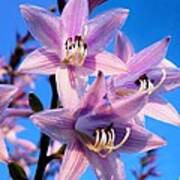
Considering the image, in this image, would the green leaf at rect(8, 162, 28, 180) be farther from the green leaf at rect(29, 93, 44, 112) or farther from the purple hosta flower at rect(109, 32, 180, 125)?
the purple hosta flower at rect(109, 32, 180, 125)

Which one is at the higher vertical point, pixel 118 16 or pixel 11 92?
pixel 118 16

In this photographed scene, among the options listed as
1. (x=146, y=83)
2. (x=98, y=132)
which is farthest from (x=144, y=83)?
(x=98, y=132)

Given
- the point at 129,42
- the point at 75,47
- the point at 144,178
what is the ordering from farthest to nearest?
the point at 144,178 → the point at 129,42 → the point at 75,47

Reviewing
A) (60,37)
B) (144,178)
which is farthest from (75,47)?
(144,178)

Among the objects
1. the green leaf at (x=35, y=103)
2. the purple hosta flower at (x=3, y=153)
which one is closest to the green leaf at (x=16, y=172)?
the purple hosta flower at (x=3, y=153)

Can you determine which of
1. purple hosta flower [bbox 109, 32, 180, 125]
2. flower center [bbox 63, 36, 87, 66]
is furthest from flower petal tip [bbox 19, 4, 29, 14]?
purple hosta flower [bbox 109, 32, 180, 125]

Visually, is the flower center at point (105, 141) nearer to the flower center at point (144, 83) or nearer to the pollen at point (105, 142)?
the pollen at point (105, 142)

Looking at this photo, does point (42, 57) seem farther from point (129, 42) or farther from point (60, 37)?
point (129, 42)

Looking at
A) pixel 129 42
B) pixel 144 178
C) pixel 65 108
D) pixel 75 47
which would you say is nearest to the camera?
pixel 65 108
